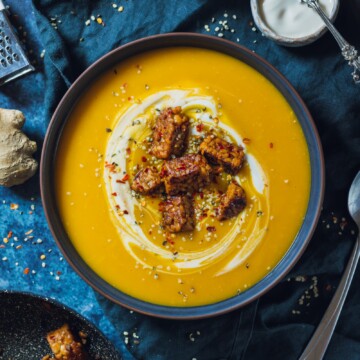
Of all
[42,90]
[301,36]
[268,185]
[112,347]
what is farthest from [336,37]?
[112,347]

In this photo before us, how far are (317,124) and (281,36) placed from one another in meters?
0.50

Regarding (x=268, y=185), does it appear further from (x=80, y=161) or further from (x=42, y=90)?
(x=42, y=90)

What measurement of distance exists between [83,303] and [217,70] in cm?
147

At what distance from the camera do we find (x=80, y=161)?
308cm

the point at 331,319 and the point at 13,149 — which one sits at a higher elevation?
the point at 13,149

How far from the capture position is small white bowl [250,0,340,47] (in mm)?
3102

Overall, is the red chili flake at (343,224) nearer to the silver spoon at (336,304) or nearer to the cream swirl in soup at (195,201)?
the silver spoon at (336,304)

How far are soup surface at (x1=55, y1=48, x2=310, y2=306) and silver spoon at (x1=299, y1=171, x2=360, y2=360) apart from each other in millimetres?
343

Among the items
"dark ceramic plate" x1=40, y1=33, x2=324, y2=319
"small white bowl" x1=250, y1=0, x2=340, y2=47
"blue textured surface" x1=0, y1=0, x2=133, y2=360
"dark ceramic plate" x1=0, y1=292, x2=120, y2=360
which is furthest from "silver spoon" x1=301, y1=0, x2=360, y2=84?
"dark ceramic plate" x1=0, y1=292, x2=120, y2=360

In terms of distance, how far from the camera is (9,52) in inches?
130

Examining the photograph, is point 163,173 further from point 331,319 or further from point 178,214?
point 331,319

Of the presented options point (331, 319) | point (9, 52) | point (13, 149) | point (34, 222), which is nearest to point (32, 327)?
point (34, 222)

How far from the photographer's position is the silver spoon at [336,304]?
10.7ft

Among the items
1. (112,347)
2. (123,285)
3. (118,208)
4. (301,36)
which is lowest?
(112,347)
